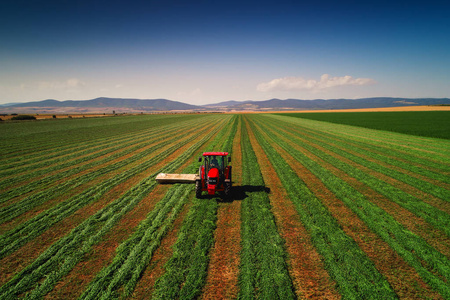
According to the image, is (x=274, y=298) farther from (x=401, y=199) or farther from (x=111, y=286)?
(x=401, y=199)

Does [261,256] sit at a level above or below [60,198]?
below

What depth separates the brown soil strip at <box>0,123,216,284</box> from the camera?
5465mm

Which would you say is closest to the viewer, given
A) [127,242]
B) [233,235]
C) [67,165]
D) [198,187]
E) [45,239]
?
[127,242]

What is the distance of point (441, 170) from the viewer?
43.3 feet

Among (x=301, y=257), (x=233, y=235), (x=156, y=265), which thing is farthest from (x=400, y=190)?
(x=156, y=265)

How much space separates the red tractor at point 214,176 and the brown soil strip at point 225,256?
33.0 inches

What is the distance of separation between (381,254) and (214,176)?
628 cm

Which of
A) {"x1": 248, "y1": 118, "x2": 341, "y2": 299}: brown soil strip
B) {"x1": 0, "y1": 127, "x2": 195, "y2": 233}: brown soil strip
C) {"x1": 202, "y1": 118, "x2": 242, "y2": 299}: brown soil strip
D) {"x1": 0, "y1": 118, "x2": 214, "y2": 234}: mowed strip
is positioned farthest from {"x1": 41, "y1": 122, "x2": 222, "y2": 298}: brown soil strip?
{"x1": 248, "y1": 118, "x2": 341, "y2": 299}: brown soil strip

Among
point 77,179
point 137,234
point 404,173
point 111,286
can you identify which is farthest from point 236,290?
point 404,173

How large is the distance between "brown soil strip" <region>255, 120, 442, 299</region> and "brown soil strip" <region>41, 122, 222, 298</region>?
297 inches

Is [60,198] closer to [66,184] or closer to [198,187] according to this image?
[66,184]

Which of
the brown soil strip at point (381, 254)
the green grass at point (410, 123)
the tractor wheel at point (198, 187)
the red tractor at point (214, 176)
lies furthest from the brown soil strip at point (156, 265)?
the green grass at point (410, 123)

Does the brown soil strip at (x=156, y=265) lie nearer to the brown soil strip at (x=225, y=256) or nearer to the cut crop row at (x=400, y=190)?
the brown soil strip at (x=225, y=256)

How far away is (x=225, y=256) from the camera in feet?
19.1
